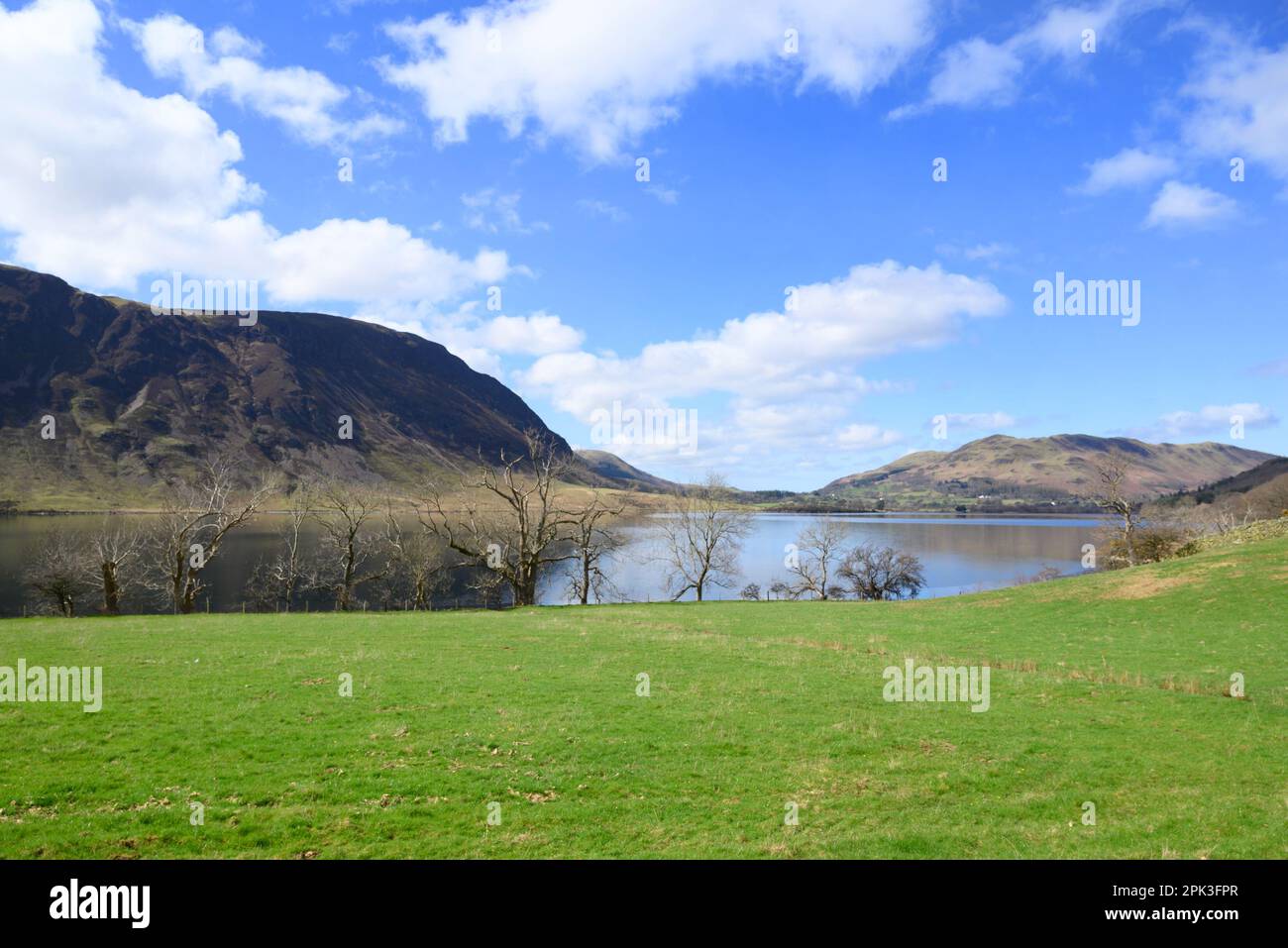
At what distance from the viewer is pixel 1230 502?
164750mm

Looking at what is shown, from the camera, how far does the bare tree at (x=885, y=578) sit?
288 ft

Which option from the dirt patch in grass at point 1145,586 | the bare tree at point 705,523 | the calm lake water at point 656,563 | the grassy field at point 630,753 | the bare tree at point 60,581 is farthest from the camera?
the calm lake water at point 656,563

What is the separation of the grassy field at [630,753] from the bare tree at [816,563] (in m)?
52.0

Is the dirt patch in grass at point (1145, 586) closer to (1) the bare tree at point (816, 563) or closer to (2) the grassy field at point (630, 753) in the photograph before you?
(2) the grassy field at point (630, 753)

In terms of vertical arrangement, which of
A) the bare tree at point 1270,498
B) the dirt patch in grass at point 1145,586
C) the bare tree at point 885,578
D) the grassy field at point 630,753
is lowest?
the bare tree at point 885,578

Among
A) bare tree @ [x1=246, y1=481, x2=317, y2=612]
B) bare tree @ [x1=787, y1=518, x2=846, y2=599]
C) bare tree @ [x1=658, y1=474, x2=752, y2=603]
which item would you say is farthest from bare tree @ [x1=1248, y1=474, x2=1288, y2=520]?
bare tree @ [x1=246, y1=481, x2=317, y2=612]

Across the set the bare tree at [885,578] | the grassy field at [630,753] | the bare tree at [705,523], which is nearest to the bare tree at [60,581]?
the grassy field at [630,753]

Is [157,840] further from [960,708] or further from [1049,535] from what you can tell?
[1049,535]

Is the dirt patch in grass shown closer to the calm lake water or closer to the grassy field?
the grassy field

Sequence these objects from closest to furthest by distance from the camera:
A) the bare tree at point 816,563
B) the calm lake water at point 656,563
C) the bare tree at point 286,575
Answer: the bare tree at point 286,575 → the bare tree at point 816,563 → the calm lake water at point 656,563

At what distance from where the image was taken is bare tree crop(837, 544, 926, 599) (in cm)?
8769

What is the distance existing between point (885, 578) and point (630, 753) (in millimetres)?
81357
